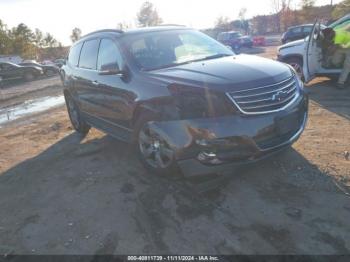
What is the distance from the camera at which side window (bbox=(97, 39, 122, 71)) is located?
5.23 meters

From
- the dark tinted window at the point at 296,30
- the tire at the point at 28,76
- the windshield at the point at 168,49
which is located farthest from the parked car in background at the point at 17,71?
the windshield at the point at 168,49

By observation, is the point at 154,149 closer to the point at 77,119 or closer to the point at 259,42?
the point at 77,119

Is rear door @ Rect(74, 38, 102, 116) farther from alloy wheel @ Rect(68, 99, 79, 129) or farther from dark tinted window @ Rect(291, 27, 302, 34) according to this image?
dark tinted window @ Rect(291, 27, 302, 34)

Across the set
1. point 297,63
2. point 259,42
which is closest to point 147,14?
point 259,42

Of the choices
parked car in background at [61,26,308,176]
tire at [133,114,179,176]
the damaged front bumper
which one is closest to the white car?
parked car in background at [61,26,308,176]

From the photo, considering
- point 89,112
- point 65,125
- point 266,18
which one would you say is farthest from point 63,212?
point 266,18

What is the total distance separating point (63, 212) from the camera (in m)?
4.25

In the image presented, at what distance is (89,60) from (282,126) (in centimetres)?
370

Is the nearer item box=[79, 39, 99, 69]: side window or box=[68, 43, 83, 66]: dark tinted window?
box=[79, 39, 99, 69]: side window

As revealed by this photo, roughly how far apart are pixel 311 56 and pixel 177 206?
19.9 feet

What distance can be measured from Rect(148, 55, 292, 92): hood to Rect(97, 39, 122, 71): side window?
803 mm

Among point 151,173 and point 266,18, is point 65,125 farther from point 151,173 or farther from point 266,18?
point 266,18

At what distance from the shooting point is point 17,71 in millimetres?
25547

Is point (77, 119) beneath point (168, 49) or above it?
beneath
